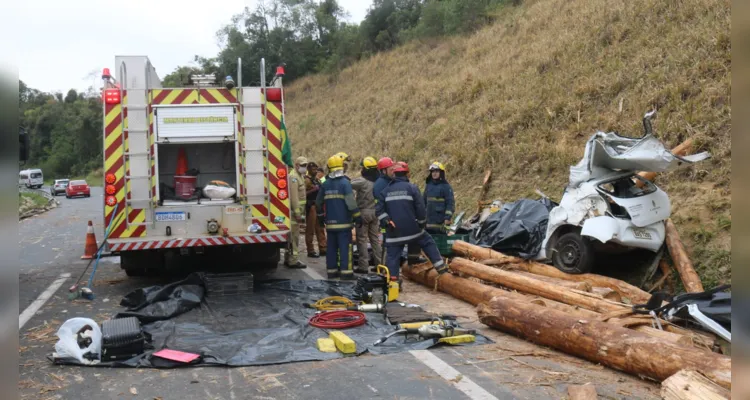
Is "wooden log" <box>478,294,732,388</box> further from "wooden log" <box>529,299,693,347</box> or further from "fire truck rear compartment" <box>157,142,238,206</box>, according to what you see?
"fire truck rear compartment" <box>157,142,238,206</box>

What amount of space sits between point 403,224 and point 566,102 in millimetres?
7953

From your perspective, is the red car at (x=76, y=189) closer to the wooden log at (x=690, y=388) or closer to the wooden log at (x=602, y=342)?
the wooden log at (x=602, y=342)

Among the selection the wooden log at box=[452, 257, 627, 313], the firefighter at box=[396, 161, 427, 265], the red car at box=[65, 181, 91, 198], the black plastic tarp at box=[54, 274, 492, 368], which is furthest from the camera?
the red car at box=[65, 181, 91, 198]

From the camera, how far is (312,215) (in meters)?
13.0

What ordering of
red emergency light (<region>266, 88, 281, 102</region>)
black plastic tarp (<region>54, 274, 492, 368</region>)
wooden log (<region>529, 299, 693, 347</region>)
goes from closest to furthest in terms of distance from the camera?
1. wooden log (<region>529, 299, 693, 347</region>)
2. black plastic tarp (<region>54, 274, 492, 368</region>)
3. red emergency light (<region>266, 88, 281, 102</region>)

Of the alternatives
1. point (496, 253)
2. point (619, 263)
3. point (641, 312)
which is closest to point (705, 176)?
point (619, 263)

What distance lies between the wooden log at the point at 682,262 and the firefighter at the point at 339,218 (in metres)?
4.48

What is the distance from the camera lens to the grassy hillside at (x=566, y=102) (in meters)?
10.2

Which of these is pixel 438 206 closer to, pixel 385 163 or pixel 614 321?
pixel 385 163

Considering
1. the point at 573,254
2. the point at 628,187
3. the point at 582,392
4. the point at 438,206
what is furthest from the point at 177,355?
the point at 628,187

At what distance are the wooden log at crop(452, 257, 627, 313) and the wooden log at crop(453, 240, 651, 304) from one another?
0.74m

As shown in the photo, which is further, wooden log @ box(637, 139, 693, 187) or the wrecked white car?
wooden log @ box(637, 139, 693, 187)

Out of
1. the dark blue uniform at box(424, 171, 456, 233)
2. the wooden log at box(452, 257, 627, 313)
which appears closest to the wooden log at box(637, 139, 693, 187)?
the wooden log at box(452, 257, 627, 313)

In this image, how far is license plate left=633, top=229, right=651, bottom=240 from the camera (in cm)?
855
